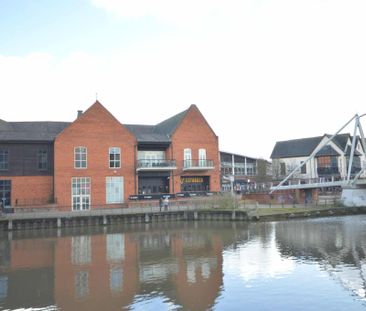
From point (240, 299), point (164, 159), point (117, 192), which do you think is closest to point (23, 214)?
point (117, 192)

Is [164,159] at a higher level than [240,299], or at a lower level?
higher

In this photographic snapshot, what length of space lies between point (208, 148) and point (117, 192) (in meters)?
12.0

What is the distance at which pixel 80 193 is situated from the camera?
38.9m

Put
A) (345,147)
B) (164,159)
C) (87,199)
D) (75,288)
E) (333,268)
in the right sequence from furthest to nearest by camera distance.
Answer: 1. (345,147)
2. (164,159)
3. (87,199)
4. (333,268)
5. (75,288)

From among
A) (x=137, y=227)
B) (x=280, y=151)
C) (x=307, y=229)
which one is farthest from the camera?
(x=280, y=151)

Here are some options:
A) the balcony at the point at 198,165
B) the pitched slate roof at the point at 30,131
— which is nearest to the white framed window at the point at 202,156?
the balcony at the point at 198,165

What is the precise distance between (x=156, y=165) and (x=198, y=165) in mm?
4984

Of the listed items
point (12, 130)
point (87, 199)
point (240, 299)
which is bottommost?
point (240, 299)

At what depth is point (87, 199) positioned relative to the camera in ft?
129

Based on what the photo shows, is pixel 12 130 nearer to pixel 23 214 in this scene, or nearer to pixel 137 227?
pixel 23 214

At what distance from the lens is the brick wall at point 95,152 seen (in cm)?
3834

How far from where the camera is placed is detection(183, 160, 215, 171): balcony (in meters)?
43.3

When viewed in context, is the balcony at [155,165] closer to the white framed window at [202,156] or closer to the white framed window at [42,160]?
the white framed window at [202,156]

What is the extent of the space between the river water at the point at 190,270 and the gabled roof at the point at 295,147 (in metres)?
40.1
